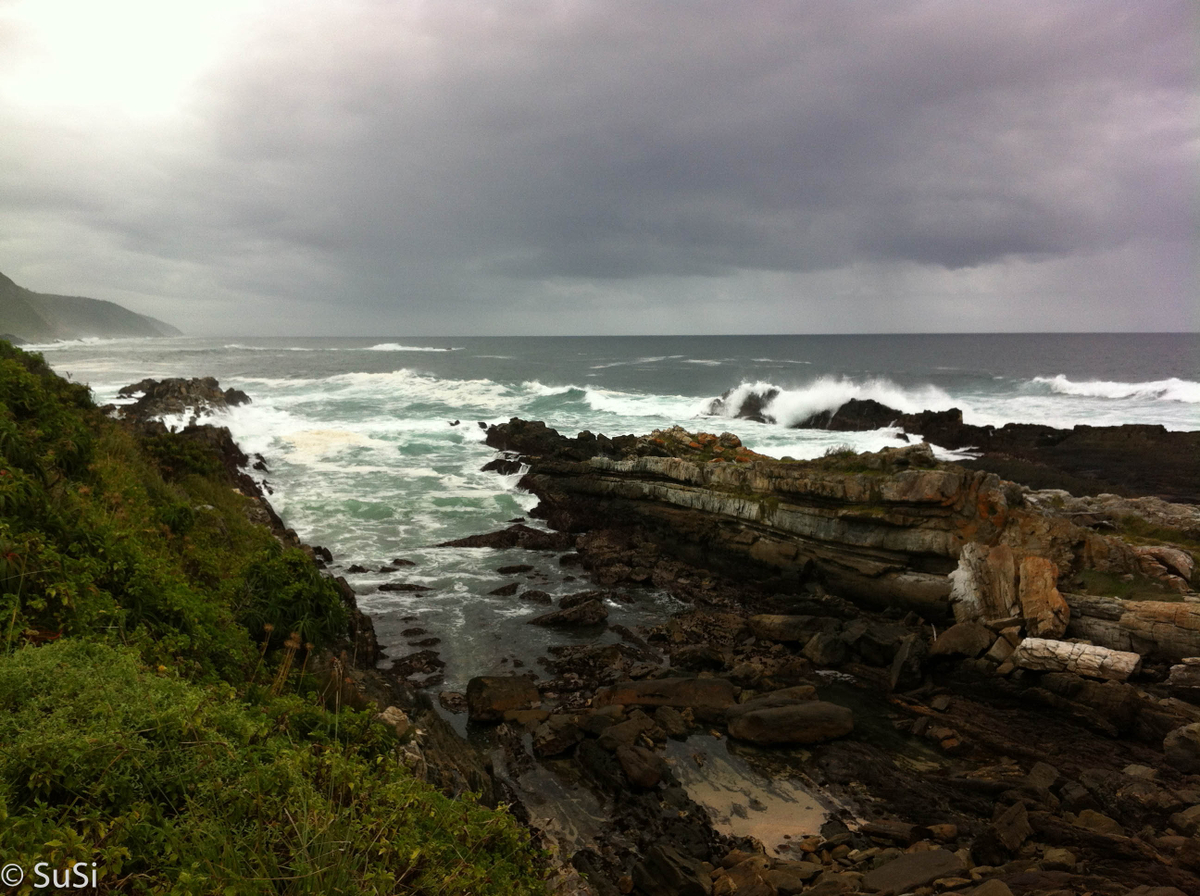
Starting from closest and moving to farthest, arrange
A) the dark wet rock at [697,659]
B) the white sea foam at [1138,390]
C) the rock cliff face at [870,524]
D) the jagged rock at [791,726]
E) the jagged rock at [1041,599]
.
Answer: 1. the jagged rock at [791,726]
2. the jagged rock at [1041,599]
3. the dark wet rock at [697,659]
4. the rock cliff face at [870,524]
5. the white sea foam at [1138,390]

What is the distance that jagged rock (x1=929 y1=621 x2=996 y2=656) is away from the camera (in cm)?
1286

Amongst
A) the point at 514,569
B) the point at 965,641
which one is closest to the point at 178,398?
the point at 514,569

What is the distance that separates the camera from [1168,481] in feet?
87.3

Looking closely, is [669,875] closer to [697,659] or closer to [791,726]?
[791,726]

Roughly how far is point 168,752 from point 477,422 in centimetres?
4026

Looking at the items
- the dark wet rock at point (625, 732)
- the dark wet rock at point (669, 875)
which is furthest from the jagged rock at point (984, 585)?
the dark wet rock at point (669, 875)

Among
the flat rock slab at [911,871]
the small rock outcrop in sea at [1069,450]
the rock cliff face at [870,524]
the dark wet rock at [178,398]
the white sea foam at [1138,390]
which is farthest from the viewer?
the white sea foam at [1138,390]

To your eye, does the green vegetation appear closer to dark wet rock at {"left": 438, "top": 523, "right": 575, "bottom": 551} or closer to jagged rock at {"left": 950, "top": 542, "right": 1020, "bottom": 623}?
jagged rock at {"left": 950, "top": 542, "right": 1020, "bottom": 623}

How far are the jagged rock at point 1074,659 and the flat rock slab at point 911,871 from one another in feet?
22.2

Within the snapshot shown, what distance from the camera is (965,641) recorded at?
42.5 feet

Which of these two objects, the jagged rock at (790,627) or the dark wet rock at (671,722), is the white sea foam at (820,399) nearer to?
the jagged rock at (790,627)

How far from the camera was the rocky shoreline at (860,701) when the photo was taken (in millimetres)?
7594

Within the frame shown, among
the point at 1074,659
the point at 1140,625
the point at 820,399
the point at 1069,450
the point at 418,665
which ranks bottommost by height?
the point at 418,665

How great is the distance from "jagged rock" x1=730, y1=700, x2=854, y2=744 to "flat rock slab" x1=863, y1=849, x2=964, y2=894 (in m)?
3.22
